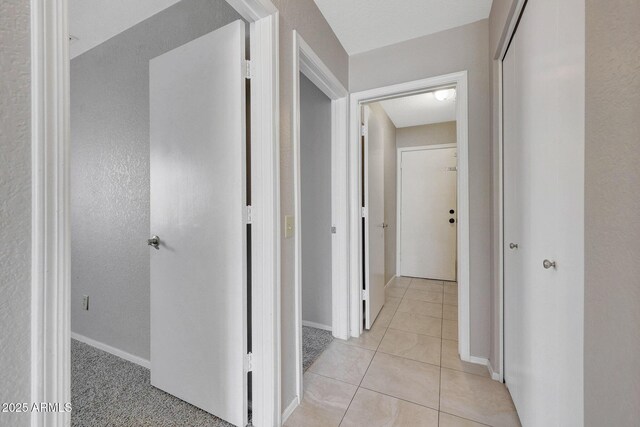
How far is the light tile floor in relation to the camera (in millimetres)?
1382

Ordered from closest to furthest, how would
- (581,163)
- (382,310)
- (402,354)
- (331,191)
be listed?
(581,163)
(402,354)
(331,191)
(382,310)

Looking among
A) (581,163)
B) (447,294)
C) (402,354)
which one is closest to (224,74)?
(581,163)

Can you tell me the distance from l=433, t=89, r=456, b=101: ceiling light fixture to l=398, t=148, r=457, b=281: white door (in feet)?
3.51

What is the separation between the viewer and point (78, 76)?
2113 millimetres

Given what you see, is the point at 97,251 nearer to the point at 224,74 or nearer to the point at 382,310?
the point at 224,74

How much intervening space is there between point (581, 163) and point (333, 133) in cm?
165

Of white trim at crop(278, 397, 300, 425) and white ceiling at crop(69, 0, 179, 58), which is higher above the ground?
white ceiling at crop(69, 0, 179, 58)

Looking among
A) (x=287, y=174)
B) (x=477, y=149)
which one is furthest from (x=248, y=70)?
(x=477, y=149)

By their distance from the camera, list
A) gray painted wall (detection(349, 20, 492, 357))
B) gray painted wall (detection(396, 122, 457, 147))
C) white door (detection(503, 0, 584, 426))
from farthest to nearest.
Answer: gray painted wall (detection(396, 122, 457, 147)) < gray painted wall (detection(349, 20, 492, 357)) < white door (detection(503, 0, 584, 426))

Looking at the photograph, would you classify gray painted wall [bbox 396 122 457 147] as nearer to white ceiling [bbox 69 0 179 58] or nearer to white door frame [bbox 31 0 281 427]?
white ceiling [bbox 69 0 179 58]

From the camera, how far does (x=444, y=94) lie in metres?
2.81

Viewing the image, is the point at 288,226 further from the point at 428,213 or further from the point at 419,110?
the point at 428,213

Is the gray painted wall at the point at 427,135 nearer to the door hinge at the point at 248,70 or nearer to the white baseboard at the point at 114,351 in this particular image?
the door hinge at the point at 248,70

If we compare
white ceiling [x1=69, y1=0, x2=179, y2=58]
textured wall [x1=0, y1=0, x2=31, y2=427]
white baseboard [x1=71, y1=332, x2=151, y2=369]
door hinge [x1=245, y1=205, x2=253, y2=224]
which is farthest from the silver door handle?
white ceiling [x1=69, y1=0, x2=179, y2=58]
